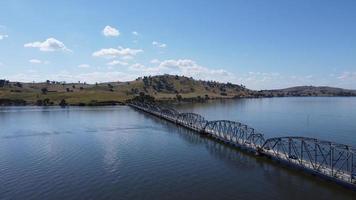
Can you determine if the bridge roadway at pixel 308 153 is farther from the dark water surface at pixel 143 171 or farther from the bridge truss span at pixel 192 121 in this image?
the dark water surface at pixel 143 171

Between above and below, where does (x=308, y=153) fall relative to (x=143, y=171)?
above

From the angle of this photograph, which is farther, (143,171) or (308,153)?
(143,171)

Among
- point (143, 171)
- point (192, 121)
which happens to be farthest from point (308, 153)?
point (192, 121)

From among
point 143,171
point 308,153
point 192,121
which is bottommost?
point 143,171

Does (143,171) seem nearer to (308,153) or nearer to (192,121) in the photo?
(308,153)

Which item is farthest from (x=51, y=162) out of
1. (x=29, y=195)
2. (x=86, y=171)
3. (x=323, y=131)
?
(x=323, y=131)

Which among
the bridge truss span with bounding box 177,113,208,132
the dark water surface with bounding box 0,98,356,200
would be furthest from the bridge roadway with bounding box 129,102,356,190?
the dark water surface with bounding box 0,98,356,200

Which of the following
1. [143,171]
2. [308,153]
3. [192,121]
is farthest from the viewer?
[192,121]

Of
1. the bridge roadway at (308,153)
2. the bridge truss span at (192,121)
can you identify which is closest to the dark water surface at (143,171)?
the bridge roadway at (308,153)

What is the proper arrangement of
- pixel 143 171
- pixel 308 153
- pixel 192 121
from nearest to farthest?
1. pixel 308 153
2. pixel 143 171
3. pixel 192 121

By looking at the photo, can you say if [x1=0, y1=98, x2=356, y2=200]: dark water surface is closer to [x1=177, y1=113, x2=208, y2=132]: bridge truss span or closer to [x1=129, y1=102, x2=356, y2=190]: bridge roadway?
[x1=129, y1=102, x2=356, y2=190]: bridge roadway

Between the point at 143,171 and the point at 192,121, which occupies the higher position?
the point at 192,121
